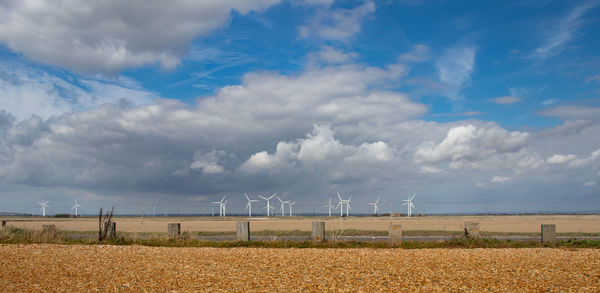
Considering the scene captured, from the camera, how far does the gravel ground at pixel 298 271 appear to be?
377 inches

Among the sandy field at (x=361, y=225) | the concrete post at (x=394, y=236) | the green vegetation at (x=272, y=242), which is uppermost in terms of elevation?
the concrete post at (x=394, y=236)

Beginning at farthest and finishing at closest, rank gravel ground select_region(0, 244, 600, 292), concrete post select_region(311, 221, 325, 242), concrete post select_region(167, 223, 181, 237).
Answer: concrete post select_region(167, 223, 181, 237), concrete post select_region(311, 221, 325, 242), gravel ground select_region(0, 244, 600, 292)

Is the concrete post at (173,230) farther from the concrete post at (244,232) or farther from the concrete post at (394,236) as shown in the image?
the concrete post at (394,236)

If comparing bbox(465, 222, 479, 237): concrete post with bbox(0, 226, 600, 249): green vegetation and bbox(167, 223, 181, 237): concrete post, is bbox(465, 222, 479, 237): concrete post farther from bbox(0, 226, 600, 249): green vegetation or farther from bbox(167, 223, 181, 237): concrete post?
bbox(167, 223, 181, 237): concrete post

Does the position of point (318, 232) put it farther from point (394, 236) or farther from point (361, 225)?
point (361, 225)

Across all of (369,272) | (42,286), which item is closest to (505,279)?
(369,272)

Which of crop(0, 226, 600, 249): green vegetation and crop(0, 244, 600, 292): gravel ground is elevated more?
crop(0, 244, 600, 292): gravel ground

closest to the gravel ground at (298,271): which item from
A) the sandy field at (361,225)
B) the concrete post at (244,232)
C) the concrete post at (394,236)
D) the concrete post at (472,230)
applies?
the concrete post at (394,236)

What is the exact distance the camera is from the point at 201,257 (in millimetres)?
14281

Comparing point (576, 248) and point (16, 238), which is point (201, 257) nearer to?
point (16, 238)

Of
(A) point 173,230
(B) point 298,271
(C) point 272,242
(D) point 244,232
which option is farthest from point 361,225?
(B) point 298,271

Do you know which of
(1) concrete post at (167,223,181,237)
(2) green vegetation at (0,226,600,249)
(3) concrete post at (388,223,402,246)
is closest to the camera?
(2) green vegetation at (0,226,600,249)

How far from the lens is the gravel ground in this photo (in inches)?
377

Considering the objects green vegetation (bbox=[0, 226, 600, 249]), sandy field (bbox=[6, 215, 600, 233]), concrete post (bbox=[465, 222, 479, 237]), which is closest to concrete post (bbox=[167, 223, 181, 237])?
green vegetation (bbox=[0, 226, 600, 249])
